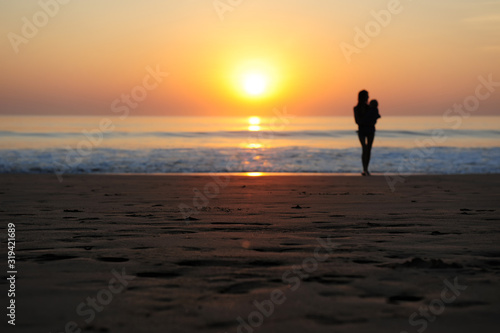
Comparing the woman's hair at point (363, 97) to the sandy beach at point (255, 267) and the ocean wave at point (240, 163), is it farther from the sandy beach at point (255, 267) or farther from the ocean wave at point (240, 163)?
the sandy beach at point (255, 267)

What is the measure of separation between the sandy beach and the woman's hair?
5.95 m

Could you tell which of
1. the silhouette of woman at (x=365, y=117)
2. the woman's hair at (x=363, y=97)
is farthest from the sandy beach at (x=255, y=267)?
the woman's hair at (x=363, y=97)

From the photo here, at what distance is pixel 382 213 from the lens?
214 inches

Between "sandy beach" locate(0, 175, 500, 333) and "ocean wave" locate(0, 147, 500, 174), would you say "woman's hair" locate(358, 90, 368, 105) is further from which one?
"sandy beach" locate(0, 175, 500, 333)

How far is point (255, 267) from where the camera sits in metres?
2.96

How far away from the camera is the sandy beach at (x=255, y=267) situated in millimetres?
2133

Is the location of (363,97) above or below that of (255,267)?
above

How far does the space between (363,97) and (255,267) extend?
9531 millimetres

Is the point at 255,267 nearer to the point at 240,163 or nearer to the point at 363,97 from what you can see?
the point at 363,97

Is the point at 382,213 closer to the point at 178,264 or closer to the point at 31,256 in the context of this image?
→ the point at 178,264

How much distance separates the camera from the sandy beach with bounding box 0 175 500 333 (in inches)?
84.0

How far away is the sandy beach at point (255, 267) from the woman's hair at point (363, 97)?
5952 millimetres

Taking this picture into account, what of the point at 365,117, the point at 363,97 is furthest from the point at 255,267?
the point at 363,97

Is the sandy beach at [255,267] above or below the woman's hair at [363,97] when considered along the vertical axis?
below
